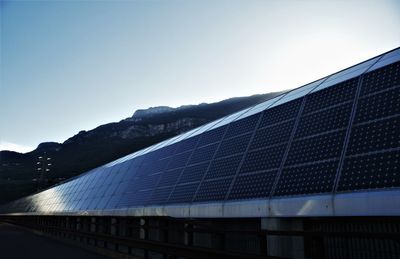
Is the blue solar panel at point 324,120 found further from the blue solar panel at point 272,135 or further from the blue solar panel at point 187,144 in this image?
the blue solar panel at point 187,144

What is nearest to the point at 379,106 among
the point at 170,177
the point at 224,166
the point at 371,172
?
the point at 371,172

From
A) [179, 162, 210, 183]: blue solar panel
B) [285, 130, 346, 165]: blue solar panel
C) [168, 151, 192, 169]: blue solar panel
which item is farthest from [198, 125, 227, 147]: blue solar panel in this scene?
[285, 130, 346, 165]: blue solar panel

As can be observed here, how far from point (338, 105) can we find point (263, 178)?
2.94 m

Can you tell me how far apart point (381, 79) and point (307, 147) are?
8.44 feet

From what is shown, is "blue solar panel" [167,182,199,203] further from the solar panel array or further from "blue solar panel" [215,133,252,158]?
"blue solar panel" [215,133,252,158]

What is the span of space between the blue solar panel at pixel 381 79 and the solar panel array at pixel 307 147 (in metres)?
0.03

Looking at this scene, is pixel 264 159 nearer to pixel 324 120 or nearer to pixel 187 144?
pixel 324 120

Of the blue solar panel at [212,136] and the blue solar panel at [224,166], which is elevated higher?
the blue solar panel at [212,136]

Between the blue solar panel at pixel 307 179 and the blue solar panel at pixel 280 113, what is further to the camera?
the blue solar panel at pixel 280 113

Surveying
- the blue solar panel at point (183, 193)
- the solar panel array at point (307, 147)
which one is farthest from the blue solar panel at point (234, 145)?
the blue solar panel at point (183, 193)

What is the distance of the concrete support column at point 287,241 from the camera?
1037 cm

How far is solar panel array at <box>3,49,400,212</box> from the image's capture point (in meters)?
9.35

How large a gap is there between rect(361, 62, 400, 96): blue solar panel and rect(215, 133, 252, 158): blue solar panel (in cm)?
493

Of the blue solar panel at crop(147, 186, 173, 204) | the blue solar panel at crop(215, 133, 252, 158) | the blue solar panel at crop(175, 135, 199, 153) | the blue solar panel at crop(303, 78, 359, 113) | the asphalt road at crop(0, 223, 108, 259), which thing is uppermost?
the blue solar panel at crop(303, 78, 359, 113)
